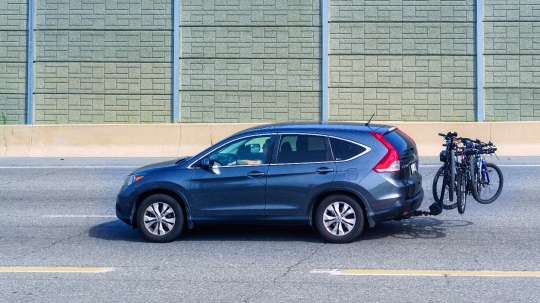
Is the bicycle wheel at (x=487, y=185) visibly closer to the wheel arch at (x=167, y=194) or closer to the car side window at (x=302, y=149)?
the car side window at (x=302, y=149)

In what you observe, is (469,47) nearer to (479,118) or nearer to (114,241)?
(479,118)

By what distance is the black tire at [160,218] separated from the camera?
1016cm

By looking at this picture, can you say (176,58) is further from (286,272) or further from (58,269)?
(286,272)

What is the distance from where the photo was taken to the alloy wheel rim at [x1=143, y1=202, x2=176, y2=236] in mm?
10172

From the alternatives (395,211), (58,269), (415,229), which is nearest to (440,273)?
(395,211)

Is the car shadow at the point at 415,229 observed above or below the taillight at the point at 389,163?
below

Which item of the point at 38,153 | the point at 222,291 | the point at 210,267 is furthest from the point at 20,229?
the point at 38,153

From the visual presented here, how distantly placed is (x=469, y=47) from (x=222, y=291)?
16.8 m

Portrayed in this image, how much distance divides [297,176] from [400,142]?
1436 mm

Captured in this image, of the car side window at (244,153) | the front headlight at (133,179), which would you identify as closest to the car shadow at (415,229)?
the car side window at (244,153)

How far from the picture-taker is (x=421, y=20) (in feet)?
75.2

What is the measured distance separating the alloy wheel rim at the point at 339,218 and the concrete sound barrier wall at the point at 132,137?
36.5 ft

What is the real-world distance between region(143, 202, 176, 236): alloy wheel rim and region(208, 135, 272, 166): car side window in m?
0.84

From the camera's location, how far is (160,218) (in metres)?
10.2
